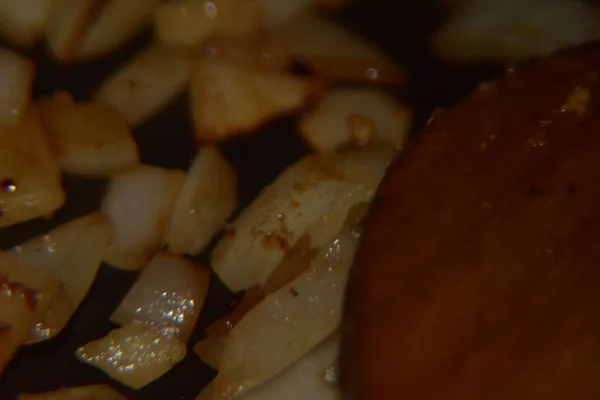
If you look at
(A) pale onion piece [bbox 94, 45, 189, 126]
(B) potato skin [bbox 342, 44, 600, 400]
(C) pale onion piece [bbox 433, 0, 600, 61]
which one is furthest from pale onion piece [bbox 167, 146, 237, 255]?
(C) pale onion piece [bbox 433, 0, 600, 61]

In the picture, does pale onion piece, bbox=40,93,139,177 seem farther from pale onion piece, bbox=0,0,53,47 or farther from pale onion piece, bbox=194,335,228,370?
pale onion piece, bbox=194,335,228,370

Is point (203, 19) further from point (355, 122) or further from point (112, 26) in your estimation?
point (355, 122)

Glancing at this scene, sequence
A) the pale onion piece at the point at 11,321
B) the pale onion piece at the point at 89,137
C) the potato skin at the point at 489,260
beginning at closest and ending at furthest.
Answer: the potato skin at the point at 489,260 → the pale onion piece at the point at 11,321 → the pale onion piece at the point at 89,137

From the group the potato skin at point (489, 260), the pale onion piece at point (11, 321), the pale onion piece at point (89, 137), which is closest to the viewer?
the potato skin at point (489, 260)

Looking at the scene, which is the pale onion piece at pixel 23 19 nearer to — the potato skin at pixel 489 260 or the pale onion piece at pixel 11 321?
the pale onion piece at pixel 11 321

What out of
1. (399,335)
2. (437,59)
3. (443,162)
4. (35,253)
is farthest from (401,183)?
(35,253)

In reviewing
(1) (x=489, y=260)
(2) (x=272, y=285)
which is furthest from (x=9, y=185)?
(1) (x=489, y=260)

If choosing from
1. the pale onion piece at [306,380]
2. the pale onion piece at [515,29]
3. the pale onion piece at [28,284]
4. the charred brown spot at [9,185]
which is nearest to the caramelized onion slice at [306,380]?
the pale onion piece at [306,380]
